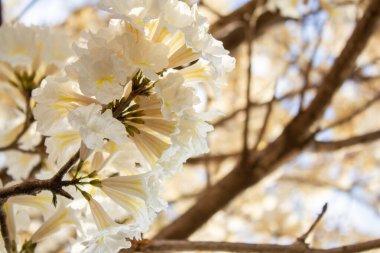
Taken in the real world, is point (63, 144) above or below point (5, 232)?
above

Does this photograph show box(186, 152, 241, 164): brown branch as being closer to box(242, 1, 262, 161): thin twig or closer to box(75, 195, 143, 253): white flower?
box(242, 1, 262, 161): thin twig

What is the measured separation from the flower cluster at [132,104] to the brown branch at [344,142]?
102cm

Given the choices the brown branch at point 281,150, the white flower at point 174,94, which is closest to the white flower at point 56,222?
the white flower at point 174,94

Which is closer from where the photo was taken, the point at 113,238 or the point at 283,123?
Answer: the point at 113,238

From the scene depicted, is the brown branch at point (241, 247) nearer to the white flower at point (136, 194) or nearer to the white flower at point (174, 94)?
the white flower at point (136, 194)

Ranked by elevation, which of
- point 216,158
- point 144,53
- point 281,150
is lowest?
point 216,158

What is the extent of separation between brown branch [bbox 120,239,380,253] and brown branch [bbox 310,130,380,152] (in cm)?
83

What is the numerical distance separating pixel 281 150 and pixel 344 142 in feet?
0.77

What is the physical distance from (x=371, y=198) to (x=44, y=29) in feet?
9.19

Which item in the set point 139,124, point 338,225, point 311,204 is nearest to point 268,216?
point 338,225

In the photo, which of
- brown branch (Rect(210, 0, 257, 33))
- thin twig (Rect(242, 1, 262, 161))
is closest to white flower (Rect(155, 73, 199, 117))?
thin twig (Rect(242, 1, 262, 161))

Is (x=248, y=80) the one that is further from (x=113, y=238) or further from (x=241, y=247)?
(x=113, y=238)

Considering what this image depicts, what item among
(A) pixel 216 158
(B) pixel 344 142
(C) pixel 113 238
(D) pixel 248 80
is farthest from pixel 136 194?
(A) pixel 216 158

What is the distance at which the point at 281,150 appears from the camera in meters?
1.67
